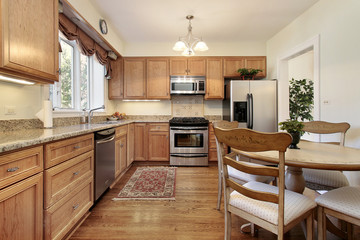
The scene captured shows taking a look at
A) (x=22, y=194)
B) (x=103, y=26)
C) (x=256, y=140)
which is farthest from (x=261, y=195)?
(x=103, y=26)

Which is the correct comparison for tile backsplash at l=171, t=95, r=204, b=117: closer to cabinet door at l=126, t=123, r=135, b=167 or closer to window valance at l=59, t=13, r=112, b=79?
cabinet door at l=126, t=123, r=135, b=167

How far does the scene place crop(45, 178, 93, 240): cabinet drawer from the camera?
1.19 meters

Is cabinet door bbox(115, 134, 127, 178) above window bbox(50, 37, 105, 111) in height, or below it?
below

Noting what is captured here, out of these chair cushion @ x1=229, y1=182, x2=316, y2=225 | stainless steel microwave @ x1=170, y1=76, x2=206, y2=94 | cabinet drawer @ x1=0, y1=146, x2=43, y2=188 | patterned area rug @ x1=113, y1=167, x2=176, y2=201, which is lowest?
patterned area rug @ x1=113, y1=167, x2=176, y2=201

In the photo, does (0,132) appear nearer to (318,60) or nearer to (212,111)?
(212,111)

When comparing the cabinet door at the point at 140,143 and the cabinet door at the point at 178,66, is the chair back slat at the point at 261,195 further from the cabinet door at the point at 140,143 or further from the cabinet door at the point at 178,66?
the cabinet door at the point at 178,66

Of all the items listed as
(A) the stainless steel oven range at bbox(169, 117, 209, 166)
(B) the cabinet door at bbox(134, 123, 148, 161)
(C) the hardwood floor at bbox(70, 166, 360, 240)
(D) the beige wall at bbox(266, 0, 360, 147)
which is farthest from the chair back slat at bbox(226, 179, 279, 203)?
(B) the cabinet door at bbox(134, 123, 148, 161)

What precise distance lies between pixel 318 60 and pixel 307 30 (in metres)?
0.61

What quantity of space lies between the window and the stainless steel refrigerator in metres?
2.67

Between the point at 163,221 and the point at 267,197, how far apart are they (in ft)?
3.69

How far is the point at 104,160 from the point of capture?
6.66 ft

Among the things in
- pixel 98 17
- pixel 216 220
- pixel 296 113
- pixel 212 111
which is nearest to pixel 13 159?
pixel 216 220

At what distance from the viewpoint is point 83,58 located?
290 cm

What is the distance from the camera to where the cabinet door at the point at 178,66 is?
3.61 meters
